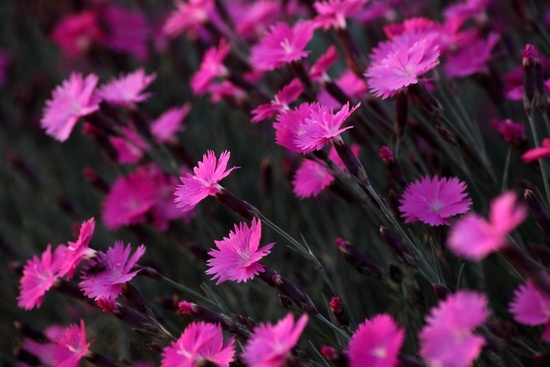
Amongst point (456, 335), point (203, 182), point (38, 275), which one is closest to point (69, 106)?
point (38, 275)

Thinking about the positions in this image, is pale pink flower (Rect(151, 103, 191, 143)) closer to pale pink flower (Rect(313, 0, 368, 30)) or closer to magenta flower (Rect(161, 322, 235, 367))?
pale pink flower (Rect(313, 0, 368, 30))

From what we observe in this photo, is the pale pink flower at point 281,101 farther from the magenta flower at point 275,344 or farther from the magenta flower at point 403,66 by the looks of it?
the magenta flower at point 275,344

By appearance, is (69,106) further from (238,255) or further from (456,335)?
(456,335)

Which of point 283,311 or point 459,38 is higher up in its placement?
point 459,38

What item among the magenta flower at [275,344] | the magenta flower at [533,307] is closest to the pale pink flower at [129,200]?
the magenta flower at [275,344]

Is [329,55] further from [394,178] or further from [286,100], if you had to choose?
[394,178]

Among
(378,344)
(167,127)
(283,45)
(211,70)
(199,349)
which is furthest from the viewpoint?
(167,127)

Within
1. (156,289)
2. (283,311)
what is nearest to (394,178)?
(283,311)
